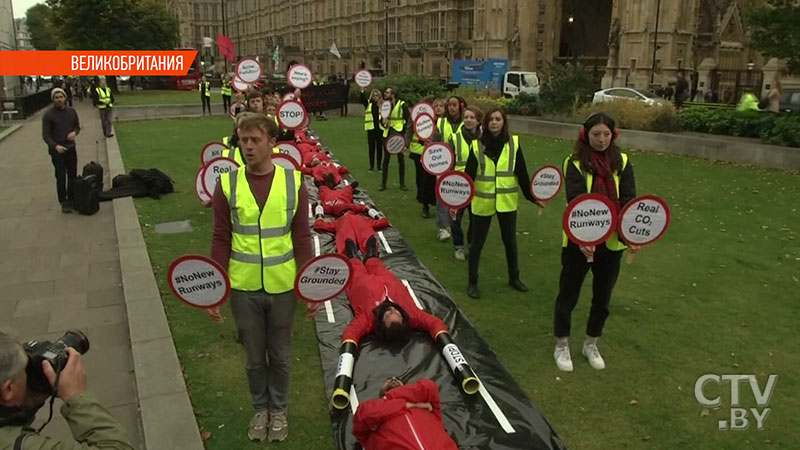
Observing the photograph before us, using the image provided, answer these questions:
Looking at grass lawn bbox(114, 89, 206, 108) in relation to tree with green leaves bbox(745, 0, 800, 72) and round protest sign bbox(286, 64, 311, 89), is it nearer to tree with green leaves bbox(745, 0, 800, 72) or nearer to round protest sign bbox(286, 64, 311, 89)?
round protest sign bbox(286, 64, 311, 89)

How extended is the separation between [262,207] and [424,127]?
23.3 feet

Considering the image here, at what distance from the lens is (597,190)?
5.07 meters

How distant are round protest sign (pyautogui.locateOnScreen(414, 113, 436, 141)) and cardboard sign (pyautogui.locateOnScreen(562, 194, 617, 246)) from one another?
585cm

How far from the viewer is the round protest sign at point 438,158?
8.42 meters

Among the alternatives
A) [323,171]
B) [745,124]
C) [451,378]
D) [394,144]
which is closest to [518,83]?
[745,124]

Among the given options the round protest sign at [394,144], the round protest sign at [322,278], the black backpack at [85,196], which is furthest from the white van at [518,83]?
the round protest sign at [322,278]

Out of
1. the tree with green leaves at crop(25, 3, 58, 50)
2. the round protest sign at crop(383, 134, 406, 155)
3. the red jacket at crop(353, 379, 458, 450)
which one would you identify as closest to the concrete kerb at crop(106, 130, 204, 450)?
the red jacket at crop(353, 379, 458, 450)

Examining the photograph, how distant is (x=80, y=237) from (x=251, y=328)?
6.72 meters

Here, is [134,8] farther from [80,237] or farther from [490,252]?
[490,252]

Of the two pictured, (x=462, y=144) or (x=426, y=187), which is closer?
(x=462, y=144)

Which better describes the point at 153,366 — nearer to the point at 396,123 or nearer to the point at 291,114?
the point at 291,114

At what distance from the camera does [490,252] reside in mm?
8859

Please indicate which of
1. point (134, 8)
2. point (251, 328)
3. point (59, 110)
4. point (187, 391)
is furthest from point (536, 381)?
point (134, 8)

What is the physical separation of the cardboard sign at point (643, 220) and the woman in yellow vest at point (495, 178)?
1.90m
